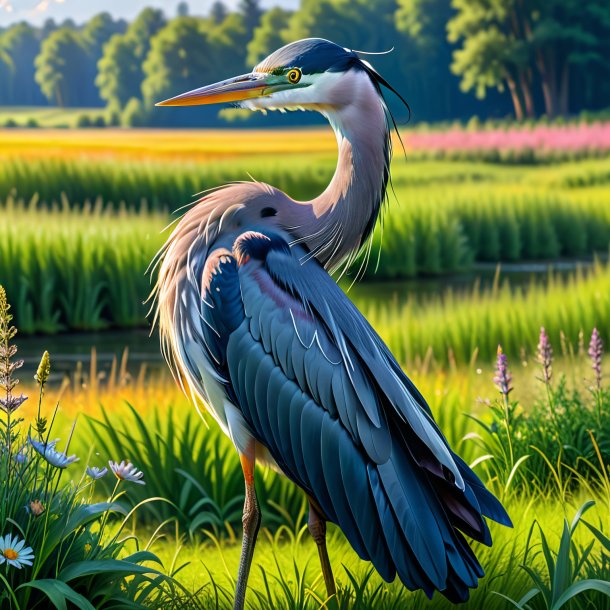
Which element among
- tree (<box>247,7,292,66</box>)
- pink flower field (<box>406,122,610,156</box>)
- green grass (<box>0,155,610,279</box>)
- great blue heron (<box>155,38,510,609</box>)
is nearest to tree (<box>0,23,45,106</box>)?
A: green grass (<box>0,155,610,279</box>)

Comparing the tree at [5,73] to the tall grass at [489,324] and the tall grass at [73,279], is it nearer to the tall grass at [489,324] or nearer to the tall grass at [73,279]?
the tall grass at [73,279]

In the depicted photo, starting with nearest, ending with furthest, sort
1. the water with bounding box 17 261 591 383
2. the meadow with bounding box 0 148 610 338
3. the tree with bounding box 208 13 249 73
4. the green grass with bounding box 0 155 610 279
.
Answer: the water with bounding box 17 261 591 383, the meadow with bounding box 0 148 610 338, the green grass with bounding box 0 155 610 279, the tree with bounding box 208 13 249 73

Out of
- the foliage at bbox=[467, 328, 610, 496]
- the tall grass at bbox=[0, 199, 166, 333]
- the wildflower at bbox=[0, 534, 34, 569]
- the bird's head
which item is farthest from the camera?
the tall grass at bbox=[0, 199, 166, 333]

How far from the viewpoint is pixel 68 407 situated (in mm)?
5391

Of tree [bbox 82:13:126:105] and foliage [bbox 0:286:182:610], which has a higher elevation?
tree [bbox 82:13:126:105]

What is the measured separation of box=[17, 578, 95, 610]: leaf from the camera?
2637 mm

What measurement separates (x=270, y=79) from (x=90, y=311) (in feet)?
20.5

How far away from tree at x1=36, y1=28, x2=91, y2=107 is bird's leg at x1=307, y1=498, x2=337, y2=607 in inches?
559

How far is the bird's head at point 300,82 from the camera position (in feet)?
10.3

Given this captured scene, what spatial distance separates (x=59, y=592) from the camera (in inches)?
105

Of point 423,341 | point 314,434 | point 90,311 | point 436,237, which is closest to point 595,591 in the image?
point 314,434

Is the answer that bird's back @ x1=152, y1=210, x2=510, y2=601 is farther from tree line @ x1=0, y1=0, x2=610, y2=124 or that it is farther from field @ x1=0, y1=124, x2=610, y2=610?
tree line @ x1=0, y1=0, x2=610, y2=124

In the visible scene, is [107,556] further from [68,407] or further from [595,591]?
[68,407]

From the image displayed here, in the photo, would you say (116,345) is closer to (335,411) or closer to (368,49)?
(335,411)
